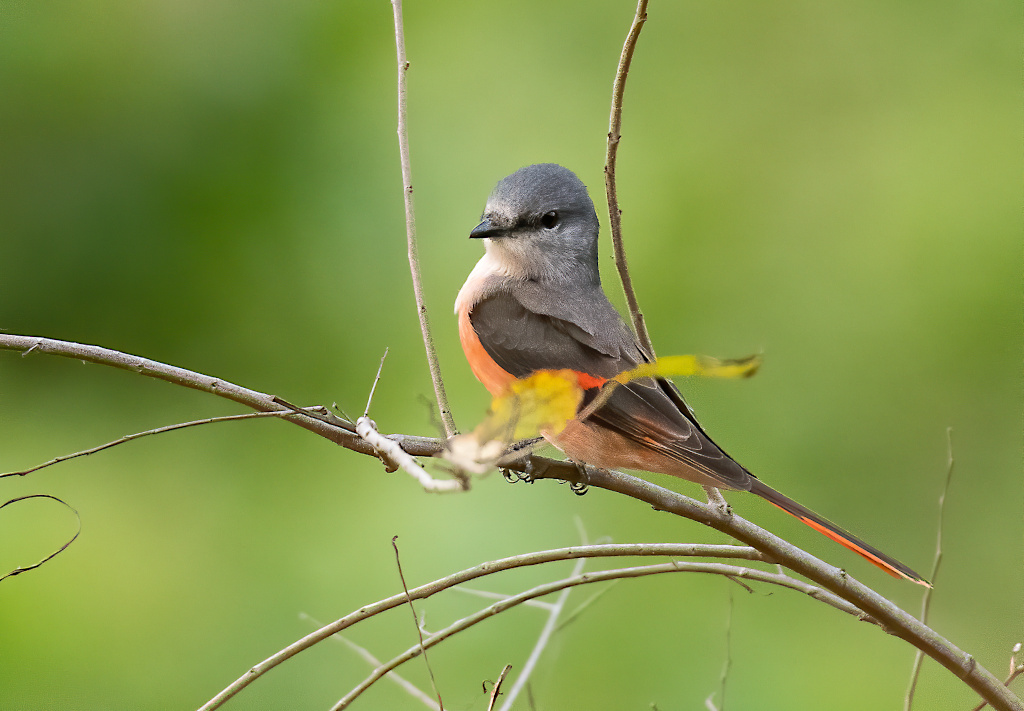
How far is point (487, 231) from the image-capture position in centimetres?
149

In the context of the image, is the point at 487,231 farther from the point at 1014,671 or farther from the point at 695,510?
the point at 1014,671

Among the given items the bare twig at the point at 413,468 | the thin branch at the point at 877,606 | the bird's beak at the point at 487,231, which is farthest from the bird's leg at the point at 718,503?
the bird's beak at the point at 487,231

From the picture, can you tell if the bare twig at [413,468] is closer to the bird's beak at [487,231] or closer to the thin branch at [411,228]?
the thin branch at [411,228]

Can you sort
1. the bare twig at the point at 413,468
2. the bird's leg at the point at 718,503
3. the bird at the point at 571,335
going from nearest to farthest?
the bare twig at the point at 413,468
the bird's leg at the point at 718,503
the bird at the point at 571,335

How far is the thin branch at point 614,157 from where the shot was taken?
95 cm

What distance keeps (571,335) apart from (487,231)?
0.24 meters

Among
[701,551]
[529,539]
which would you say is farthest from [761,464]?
[701,551]

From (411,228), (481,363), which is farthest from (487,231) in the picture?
(411,228)

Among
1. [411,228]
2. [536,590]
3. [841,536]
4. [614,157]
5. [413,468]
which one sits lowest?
[536,590]

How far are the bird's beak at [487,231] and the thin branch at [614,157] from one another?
39 centimetres

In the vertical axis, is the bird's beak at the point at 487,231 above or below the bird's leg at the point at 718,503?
above

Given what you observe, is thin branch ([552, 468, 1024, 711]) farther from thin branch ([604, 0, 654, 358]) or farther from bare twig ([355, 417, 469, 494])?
bare twig ([355, 417, 469, 494])

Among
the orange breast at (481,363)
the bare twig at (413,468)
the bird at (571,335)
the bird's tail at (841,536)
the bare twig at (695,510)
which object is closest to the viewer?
the bare twig at (413,468)

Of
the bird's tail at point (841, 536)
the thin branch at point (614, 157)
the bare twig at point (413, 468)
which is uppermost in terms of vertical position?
the thin branch at point (614, 157)
